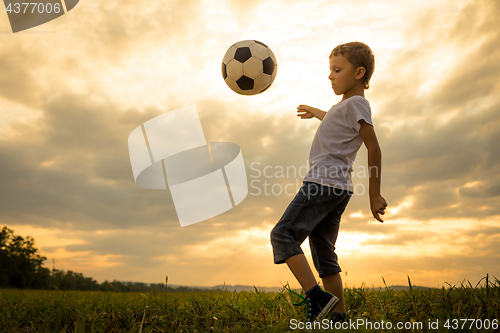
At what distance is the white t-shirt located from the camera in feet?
9.85

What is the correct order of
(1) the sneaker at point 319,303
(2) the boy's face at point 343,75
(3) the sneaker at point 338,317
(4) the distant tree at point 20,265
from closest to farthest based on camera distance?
(1) the sneaker at point 319,303 < (3) the sneaker at point 338,317 < (2) the boy's face at point 343,75 < (4) the distant tree at point 20,265

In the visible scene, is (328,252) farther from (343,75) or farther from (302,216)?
(343,75)

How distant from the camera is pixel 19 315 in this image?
363 centimetres

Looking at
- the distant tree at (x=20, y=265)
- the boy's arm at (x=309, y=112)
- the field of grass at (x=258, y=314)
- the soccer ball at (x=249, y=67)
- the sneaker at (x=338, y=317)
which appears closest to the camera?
the field of grass at (x=258, y=314)

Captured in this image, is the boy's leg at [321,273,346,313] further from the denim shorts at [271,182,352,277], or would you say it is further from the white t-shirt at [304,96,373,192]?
the white t-shirt at [304,96,373,192]

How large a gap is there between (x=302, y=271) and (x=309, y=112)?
1842mm

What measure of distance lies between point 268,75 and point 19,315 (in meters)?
4.01

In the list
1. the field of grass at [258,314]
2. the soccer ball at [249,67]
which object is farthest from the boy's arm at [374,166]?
the soccer ball at [249,67]

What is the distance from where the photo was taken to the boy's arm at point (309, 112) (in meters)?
3.81

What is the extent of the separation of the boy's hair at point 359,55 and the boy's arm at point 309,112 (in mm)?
590

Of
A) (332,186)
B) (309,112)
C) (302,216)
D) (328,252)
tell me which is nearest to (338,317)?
(328,252)

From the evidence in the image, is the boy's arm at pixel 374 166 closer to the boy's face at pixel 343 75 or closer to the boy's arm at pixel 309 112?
the boy's face at pixel 343 75

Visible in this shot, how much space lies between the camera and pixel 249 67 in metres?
4.58

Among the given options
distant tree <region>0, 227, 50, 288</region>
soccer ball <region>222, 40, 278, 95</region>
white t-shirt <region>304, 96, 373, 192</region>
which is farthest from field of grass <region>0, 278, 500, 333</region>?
distant tree <region>0, 227, 50, 288</region>
